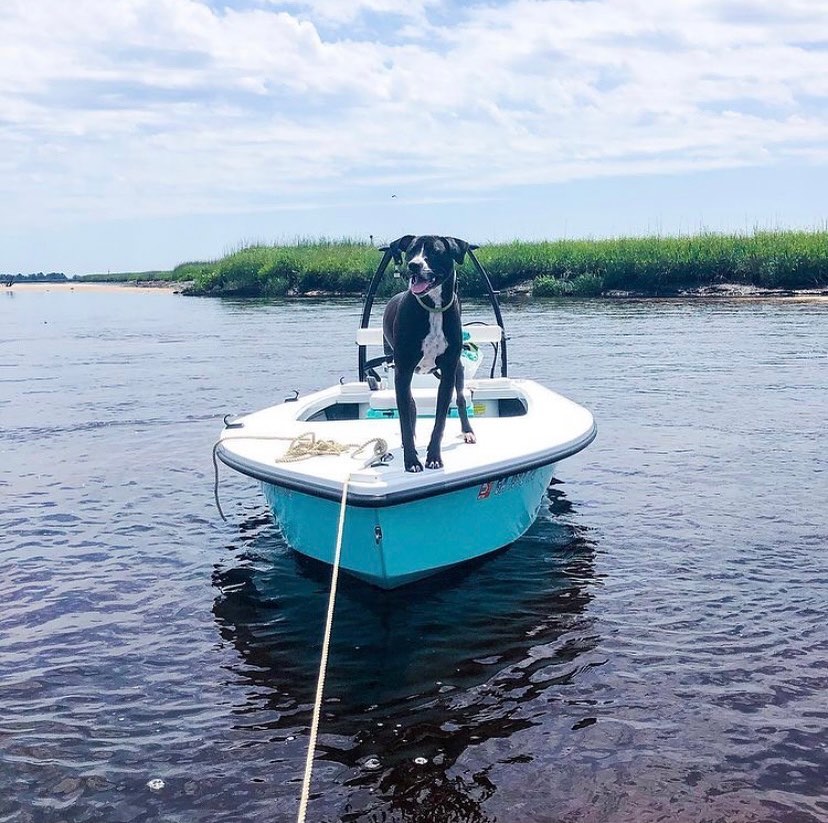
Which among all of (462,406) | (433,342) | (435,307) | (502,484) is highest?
(435,307)

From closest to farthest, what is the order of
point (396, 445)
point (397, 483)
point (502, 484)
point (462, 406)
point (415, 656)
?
point (415, 656), point (397, 483), point (502, 484), point (396, 445), point (462, 406)

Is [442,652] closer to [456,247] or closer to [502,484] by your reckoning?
[502,484]

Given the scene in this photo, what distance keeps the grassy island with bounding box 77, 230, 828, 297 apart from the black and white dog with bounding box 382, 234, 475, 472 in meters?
27.8

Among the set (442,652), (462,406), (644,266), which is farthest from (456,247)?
(644,266)

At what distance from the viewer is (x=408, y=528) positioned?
248 inches

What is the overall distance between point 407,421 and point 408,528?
2.22ft

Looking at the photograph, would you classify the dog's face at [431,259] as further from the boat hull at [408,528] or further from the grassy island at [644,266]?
the grassy island at [644,266]

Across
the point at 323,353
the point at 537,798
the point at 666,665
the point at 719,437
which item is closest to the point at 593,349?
the point at 323,353

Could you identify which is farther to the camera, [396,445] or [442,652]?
[396,445]

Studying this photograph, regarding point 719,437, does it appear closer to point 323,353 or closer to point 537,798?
point 537,798

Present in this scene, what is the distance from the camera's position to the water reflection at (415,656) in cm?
474

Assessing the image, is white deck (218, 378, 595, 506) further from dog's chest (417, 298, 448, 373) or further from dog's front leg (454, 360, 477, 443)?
dog's chest (417, 298, 448, 373)

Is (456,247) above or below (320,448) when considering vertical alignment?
above

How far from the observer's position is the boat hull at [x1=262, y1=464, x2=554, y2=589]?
6234mm
